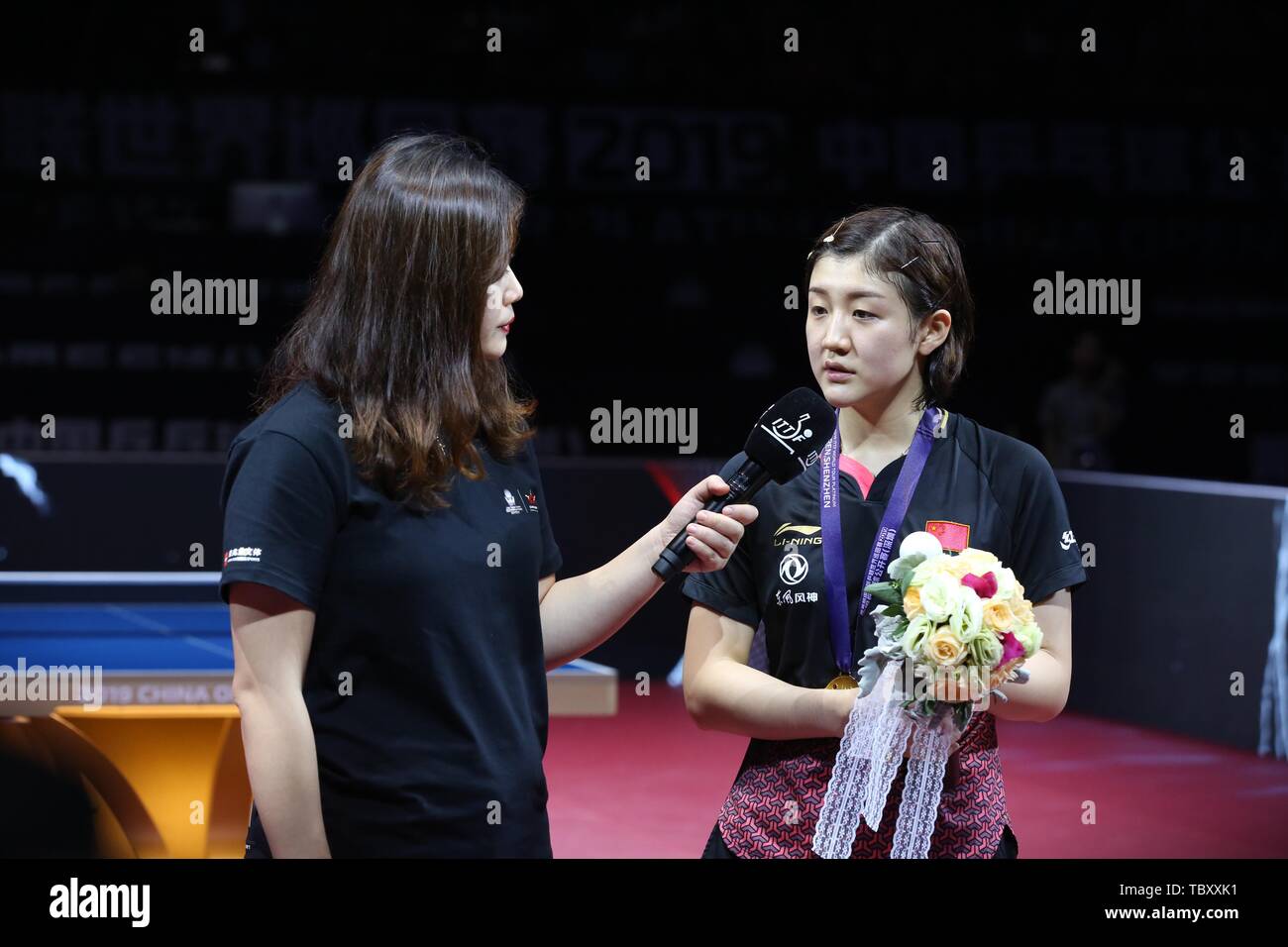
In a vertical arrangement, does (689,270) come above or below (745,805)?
above

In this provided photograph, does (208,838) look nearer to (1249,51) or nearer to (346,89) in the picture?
(346,89)

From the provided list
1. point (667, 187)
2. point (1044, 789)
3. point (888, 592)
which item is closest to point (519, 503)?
point (888, 592)

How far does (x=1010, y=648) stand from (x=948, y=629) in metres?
0.11

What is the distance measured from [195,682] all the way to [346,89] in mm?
5621

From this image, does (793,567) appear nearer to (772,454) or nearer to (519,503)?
(772,454)

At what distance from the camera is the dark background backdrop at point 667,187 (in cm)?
761

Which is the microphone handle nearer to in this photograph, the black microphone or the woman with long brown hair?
the black microphone

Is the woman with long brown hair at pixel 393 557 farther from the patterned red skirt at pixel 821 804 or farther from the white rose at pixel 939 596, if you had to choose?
the white rose at pixel 939 596

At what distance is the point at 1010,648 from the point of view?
72.4 inches

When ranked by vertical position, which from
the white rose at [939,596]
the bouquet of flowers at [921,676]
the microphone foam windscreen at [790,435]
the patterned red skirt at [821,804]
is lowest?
the patterned red skirt at [821,804]

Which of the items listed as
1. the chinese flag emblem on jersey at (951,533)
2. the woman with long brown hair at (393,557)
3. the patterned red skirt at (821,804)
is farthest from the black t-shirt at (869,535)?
the woman with long brown hair at (393,557)

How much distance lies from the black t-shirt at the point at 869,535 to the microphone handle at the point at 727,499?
0.11 feet
